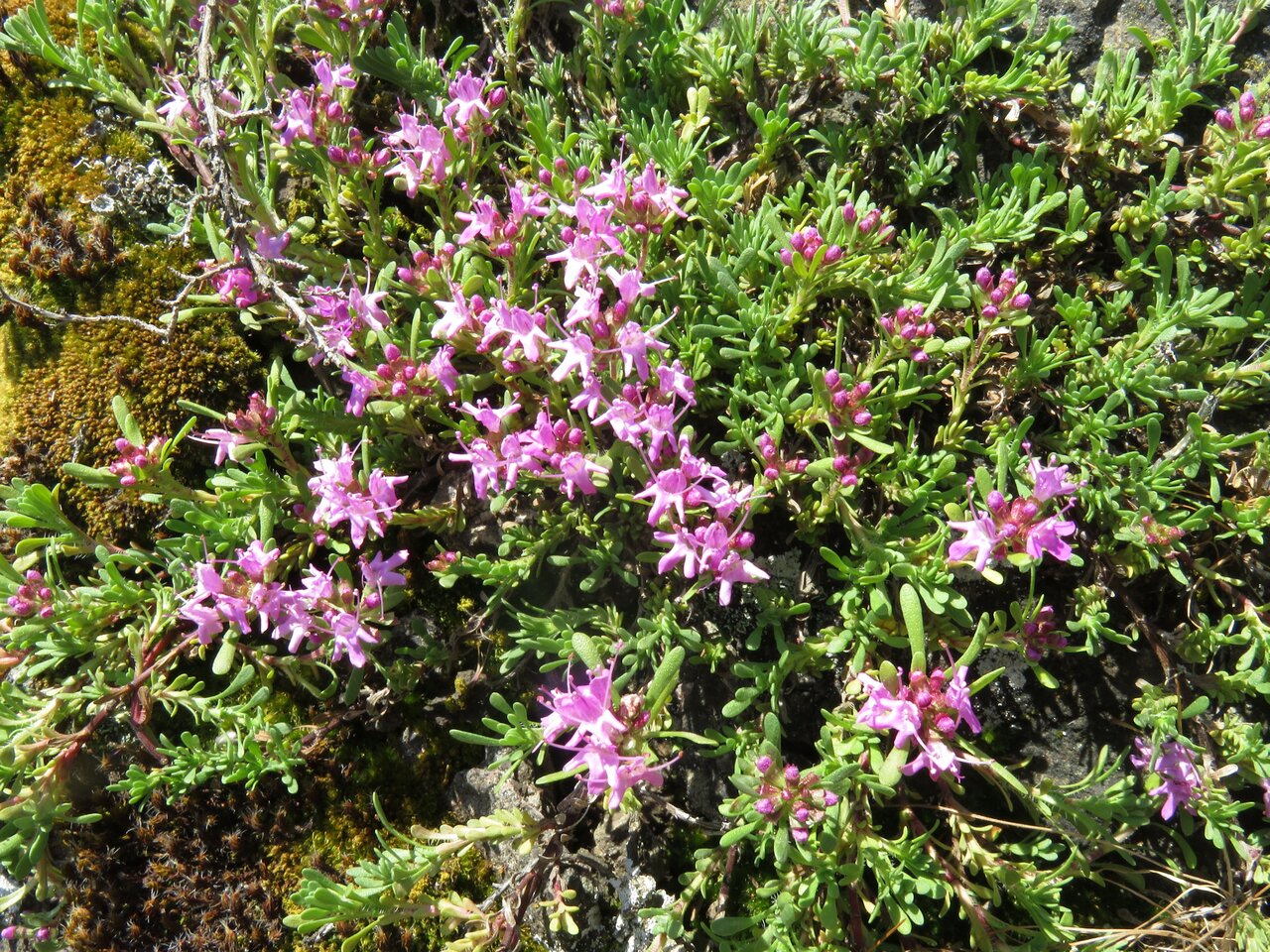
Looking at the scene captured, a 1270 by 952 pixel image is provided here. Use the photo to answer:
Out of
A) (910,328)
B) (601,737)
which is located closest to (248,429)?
(601,737)

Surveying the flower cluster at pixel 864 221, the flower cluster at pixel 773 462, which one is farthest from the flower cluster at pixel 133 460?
the flower cluster at pixel 864 221

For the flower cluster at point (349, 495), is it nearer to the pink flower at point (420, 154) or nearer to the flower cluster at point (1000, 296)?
the pink flower at point (420, 154)

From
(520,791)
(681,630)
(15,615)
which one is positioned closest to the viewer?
(681,630)

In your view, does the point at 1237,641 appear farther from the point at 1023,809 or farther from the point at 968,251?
the point at 968,251

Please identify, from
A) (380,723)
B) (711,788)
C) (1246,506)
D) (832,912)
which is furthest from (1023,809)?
(380,723)

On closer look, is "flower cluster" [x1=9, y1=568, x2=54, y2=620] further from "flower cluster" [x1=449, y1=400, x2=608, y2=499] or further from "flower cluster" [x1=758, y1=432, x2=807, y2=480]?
"flower cluster" [x1=758, y1=432, x2=807, y2=480]

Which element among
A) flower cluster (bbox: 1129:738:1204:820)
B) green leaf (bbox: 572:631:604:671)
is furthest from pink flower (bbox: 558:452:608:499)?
flower cluster (bbox: 1129:738:1204:820)

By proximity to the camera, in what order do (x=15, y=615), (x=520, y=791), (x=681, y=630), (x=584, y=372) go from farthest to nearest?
(x=520, y=791), (x=15, y=615), (x=681, y=630), (x=584, y=372)
